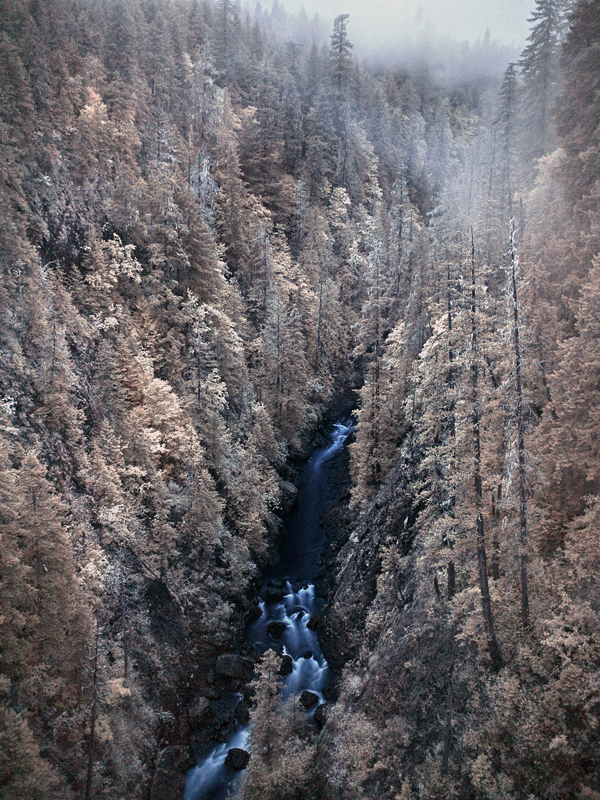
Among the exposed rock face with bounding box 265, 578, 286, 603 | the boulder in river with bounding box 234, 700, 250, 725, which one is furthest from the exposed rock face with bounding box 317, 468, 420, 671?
the boulder in river with bounding box 234, 700, 250, 725

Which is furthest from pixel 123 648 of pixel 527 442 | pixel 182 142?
pixel 182 142

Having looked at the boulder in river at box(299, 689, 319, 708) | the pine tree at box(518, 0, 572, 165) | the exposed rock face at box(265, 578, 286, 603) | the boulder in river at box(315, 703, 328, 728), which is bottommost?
the boulder in river at box(299, 689, 319, 708)

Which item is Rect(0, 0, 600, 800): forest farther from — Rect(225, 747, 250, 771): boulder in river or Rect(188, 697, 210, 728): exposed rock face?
Rect(225, 747, 250, 771): boulder in river

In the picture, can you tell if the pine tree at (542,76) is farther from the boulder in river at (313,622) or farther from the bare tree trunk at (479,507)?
the boulder in river at (313,622)

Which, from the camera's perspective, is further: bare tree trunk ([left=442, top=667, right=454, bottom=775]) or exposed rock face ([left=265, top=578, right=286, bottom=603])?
exposed rock face ([left=265, top=578, right=286, bottom=603])

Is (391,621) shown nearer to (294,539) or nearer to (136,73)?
(294,539)

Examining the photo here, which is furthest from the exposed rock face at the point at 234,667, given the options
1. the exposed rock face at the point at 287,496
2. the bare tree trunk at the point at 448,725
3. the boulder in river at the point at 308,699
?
the exposed rock face at the point at 287,496
